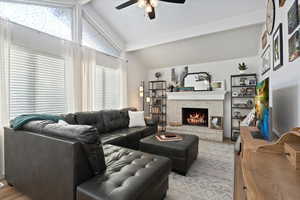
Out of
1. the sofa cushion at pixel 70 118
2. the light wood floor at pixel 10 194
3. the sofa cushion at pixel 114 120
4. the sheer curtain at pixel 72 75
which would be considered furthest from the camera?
the sofa cushion at pixel 114 120

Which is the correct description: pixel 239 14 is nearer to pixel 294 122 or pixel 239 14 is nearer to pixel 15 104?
pixel 294 122

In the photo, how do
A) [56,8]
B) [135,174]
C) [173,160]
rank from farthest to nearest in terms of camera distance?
[56,8]
[173,160]
[135,174]

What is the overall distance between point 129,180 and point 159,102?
13.9 ft

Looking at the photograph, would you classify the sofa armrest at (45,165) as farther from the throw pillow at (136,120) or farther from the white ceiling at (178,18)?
the white ceiling at (178,18)

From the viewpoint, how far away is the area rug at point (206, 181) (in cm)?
170

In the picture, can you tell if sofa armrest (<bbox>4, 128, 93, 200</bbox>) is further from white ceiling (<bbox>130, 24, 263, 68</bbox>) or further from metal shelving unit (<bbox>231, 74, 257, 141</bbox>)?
metal shelving unit (<bbox>231, 74, 257, 141</bbox>)

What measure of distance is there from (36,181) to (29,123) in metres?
0.65

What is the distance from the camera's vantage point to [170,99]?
4.99 metres

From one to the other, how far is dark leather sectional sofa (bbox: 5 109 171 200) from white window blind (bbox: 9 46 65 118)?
2.58 ft

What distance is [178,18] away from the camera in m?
3.31

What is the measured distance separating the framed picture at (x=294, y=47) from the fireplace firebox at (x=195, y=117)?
11.1ft

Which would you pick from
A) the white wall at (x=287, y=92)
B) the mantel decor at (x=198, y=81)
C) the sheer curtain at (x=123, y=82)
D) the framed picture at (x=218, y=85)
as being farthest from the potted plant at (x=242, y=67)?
the sheer curtain at (x=123, y=82)

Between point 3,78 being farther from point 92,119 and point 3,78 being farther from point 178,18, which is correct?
point 178,18

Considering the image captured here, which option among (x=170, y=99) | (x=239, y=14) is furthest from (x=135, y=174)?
(x=170, y=99)
